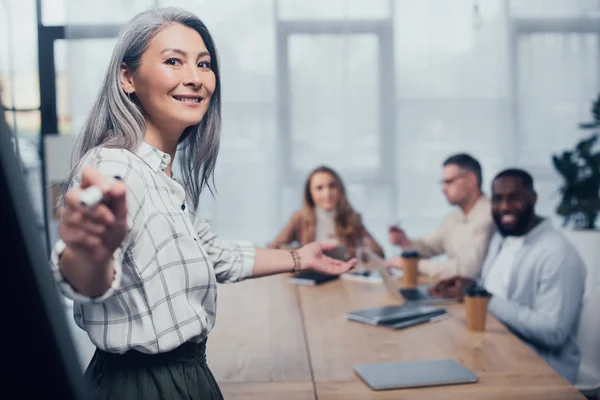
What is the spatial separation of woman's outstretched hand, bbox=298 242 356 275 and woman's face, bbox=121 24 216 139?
437 mm

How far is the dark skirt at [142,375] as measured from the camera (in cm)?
94

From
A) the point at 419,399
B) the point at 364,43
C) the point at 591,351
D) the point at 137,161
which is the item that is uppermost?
the point at 364,43

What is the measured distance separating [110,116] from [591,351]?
6.05 feet

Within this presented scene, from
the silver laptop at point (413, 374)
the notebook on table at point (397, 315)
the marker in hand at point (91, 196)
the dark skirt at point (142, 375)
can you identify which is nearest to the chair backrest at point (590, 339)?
the notebook on table at point (397, 315)

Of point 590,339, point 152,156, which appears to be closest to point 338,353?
point 152,156

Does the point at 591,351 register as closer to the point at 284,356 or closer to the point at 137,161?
the point at 284,356

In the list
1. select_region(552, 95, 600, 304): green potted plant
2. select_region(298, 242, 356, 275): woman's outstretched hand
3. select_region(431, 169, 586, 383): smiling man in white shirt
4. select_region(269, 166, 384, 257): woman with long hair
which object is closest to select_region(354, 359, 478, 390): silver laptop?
select_region(298, 242, 356, 275): woman's outstretched hand

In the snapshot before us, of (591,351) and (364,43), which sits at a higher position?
(364,43)

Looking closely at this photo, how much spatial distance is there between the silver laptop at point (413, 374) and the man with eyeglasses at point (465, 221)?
4.03 ft

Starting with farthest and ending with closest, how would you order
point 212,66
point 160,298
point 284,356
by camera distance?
point 284,356 < point 212,66 < point 160,298

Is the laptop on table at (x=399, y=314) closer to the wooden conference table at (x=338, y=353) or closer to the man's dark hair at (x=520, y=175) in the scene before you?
the wooden conference table at (x=338, y=353)

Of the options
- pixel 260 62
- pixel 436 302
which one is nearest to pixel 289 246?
pixel 436 302

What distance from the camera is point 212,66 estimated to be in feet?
3.28

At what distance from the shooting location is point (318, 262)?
1301 millimetres
